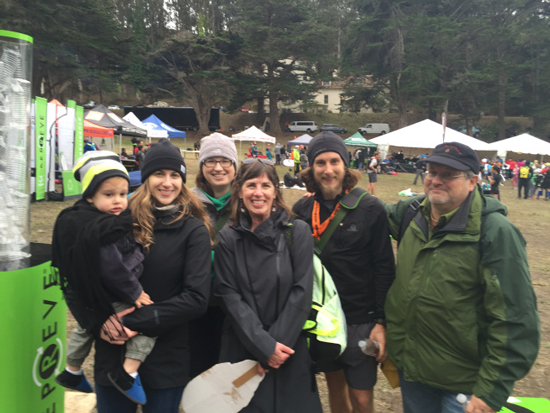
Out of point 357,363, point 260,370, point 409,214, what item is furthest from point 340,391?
point 409,214

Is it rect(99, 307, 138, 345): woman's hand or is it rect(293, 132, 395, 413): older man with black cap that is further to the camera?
rect(293, 132, 395, 413): older man with black cap

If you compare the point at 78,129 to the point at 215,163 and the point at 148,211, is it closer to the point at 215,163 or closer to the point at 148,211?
the point at 215,163

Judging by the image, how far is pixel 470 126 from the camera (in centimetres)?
4562

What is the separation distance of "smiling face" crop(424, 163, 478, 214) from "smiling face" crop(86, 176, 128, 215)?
163 centimetres

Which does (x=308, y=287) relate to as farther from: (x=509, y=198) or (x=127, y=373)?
(x=509, y=198)

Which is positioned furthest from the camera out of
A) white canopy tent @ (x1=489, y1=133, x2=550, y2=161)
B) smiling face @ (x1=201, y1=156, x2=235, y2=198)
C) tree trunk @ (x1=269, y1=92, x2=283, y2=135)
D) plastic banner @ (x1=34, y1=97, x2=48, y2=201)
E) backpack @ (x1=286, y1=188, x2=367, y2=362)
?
tree trunk @ (x1=269, y1=92, x2=283, y2=135)

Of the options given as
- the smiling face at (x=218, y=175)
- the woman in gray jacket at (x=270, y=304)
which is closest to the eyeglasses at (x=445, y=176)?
the woman in gray jacket at (x=270, y=304)

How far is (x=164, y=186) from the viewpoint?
223 centimetres

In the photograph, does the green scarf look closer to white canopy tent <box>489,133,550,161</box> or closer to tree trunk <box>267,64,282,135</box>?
white canopy tent <box>489,133,550,161</box>

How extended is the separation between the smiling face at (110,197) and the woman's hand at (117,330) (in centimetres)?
51

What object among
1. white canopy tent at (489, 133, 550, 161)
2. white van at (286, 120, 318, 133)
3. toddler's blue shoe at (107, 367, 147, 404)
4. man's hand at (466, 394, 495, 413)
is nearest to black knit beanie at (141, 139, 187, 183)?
toddler's blue shoe at (107, 367, 147, 404)

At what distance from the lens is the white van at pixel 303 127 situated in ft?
154

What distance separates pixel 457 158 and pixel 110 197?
1793mm

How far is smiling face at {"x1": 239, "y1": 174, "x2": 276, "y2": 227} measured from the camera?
223 cm
